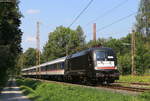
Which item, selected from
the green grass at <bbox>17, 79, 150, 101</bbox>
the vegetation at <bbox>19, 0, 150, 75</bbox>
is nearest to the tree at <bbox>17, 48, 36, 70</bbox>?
the vegetation at <bbox>19, 0, 150, 75</bbox>

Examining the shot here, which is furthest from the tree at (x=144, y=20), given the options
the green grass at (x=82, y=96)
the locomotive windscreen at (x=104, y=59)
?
the green grass at (x=82, y=96)

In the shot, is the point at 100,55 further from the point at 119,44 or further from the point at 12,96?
the point at 119,44

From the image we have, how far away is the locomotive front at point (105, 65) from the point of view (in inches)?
1133

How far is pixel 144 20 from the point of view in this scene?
80.1 metres

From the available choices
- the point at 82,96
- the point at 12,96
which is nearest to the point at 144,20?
the point at 12,96

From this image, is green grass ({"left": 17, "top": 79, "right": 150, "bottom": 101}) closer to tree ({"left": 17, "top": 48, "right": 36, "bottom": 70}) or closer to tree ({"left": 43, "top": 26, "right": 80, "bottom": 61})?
tree ({"left": 43, "top": 26, "right": 80, "bottom": 61})

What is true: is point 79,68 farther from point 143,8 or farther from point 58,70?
point 143,8

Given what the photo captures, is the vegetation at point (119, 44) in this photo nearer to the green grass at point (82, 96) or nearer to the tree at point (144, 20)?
the tree at point (144, 20)

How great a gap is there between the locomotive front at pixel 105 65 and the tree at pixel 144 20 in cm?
5095

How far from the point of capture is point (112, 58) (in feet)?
97.7

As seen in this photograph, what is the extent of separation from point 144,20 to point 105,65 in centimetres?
5343

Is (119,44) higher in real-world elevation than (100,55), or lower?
higher

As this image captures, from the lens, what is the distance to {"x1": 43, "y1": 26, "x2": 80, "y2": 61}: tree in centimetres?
11531

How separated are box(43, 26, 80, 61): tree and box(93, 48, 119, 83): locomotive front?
8460 centimetres
